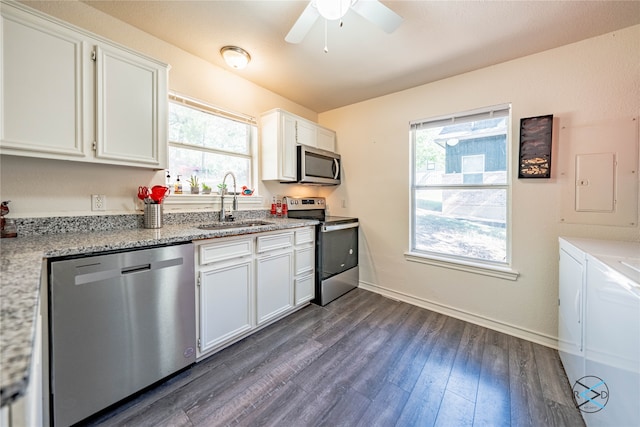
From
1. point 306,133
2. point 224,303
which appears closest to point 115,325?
point 224,303

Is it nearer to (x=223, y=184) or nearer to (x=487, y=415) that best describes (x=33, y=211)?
(x=223, y=184)

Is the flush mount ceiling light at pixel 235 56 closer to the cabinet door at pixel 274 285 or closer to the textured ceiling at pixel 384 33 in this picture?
the textured ceiling at pixel 384 33

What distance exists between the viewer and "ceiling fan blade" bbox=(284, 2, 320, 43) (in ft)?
4.85

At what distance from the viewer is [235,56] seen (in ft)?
7.00

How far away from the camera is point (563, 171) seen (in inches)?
77.2

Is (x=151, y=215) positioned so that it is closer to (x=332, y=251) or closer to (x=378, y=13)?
(x=332, y=251)

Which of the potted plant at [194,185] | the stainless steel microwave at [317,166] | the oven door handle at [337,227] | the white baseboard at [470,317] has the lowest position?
the white baseboard at [470,317]

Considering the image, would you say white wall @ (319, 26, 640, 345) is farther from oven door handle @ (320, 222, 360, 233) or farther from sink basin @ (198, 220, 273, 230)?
sink basin @ (198, 220, 273, 230)

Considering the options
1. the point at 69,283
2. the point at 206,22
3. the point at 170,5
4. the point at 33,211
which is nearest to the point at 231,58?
the point at 206,22

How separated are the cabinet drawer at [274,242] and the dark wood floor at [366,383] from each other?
75cm

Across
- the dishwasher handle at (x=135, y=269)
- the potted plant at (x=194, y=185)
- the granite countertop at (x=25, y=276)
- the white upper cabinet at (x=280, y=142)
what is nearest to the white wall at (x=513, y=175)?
the white upper cabinet at (x=280, y=142)

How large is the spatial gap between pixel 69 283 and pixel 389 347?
6.89ft

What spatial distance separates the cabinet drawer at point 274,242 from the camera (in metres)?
2.11

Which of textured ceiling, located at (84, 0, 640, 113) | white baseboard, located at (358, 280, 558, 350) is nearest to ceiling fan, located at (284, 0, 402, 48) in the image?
textured ceiling, located at (84, 0, 640, 113)
